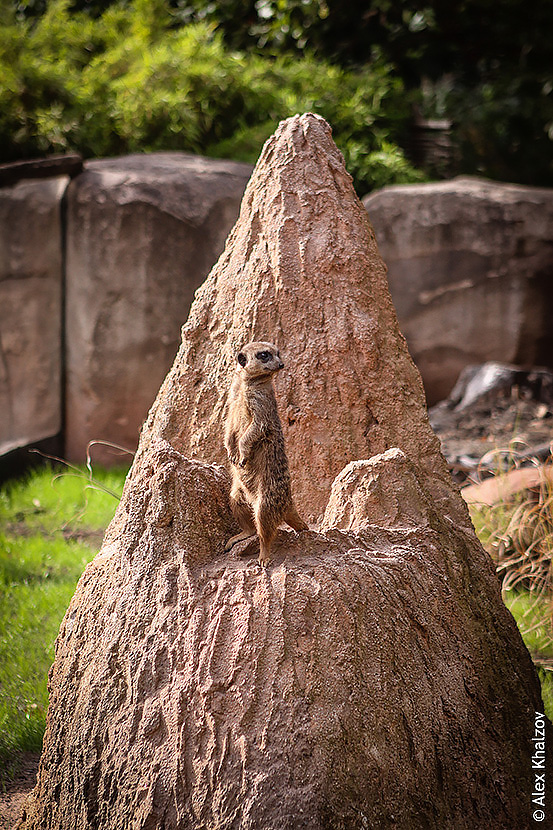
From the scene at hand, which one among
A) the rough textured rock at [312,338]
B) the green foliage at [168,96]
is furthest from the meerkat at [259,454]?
the green foliage at [168,96]

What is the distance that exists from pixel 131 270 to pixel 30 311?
0.85 meters

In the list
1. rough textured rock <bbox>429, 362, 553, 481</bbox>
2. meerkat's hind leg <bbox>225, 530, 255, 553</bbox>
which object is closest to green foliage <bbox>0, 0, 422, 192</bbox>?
rough textured rock <bbox>429, 362, 553, 481</bbox>

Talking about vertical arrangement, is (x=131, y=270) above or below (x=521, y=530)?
above

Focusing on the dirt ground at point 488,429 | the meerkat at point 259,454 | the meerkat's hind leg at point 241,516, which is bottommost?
the dirt ground at point 488,429

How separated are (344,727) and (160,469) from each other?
0.85 meters

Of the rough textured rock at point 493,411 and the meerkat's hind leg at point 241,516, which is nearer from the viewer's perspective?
the meerkat's hind leg at point 241,516

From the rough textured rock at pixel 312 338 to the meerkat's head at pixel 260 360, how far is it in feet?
2.09

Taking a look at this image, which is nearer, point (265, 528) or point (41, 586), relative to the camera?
point (265, 528)

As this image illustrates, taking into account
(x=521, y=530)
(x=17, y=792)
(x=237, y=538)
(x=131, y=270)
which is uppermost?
(x=131, y=270)

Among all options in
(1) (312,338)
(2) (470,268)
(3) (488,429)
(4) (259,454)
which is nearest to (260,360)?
(4) (259,454)

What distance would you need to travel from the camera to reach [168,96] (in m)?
7.72

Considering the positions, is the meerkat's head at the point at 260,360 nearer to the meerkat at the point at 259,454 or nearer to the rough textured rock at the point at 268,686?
the meerkat at the point at 259,454

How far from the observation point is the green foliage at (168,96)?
24.9 feet

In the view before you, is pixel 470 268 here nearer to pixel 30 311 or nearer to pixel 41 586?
pixel 30 311
